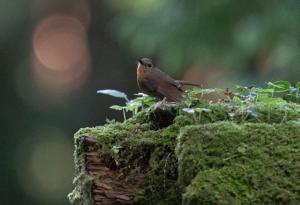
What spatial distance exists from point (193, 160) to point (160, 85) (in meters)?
0.84

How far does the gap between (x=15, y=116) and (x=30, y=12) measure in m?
1.85

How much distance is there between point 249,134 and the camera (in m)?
1.92

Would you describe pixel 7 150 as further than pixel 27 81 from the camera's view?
No

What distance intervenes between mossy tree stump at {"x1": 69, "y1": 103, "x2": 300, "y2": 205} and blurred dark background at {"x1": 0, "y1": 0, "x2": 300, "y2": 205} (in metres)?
4.59

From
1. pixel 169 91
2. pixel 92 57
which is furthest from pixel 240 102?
pixel 92 57

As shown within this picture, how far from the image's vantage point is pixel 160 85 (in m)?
2.64

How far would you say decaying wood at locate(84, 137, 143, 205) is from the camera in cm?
204

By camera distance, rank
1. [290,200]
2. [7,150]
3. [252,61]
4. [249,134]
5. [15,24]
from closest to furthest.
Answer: [290,200]
[249,134]
[252,61]
[7,150]
[15,24]

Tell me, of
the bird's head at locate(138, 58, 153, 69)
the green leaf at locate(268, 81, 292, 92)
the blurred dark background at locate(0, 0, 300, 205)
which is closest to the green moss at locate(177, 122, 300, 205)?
the green leaf at locate(268, 81, 292, 92)

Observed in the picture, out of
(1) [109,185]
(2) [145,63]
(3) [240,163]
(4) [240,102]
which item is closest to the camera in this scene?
(3) [240,163]

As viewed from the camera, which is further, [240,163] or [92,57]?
[92,57]

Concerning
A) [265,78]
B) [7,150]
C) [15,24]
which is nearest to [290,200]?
[265,78]

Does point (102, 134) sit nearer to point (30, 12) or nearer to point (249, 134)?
point (249, 134)

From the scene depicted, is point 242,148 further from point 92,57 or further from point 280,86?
point 92,57
